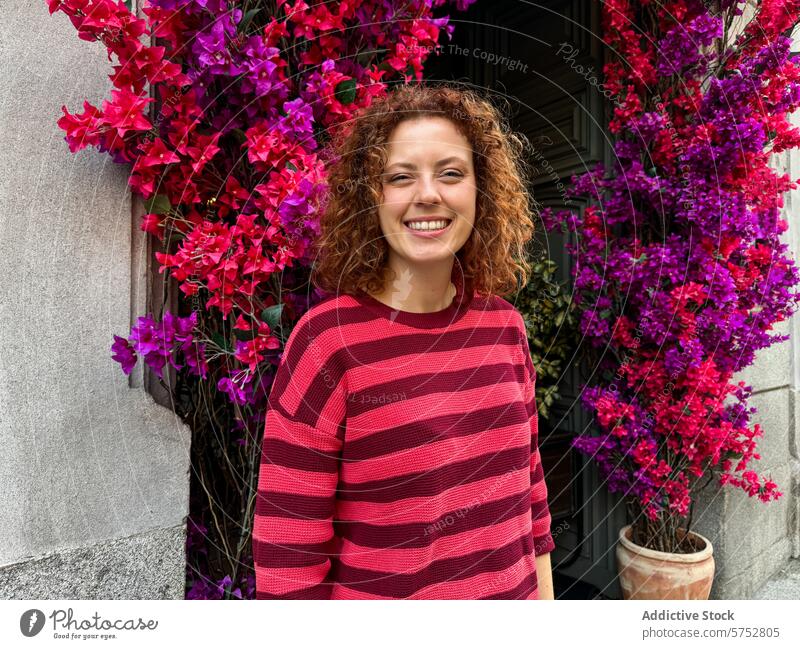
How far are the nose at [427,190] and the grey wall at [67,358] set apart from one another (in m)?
0.62

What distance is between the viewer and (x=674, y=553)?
1.62m

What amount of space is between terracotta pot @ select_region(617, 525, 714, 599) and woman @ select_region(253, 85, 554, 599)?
100 cm

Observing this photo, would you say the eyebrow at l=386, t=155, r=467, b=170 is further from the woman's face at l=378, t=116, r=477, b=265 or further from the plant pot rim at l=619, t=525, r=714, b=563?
the plant pot rim at l=619, t=525, r=714, b=563

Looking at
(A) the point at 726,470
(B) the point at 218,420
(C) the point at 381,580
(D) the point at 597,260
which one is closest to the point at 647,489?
(A) the point at 726,470

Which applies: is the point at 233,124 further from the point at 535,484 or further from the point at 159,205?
the point at 535,484

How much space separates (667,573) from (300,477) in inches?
56.6

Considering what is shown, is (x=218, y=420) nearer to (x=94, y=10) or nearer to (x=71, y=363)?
(x=71, y=363)

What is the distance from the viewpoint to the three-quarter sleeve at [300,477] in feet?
2.19

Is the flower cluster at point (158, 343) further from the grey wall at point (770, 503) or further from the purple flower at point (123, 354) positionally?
the grey wall at point (770, 503)

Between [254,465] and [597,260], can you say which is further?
[597,260]

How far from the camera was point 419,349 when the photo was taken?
74 cm

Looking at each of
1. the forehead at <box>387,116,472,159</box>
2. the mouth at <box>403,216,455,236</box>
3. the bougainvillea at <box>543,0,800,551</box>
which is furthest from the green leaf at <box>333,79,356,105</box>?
the bougainvillea at <box>543,0,800,551</box>
